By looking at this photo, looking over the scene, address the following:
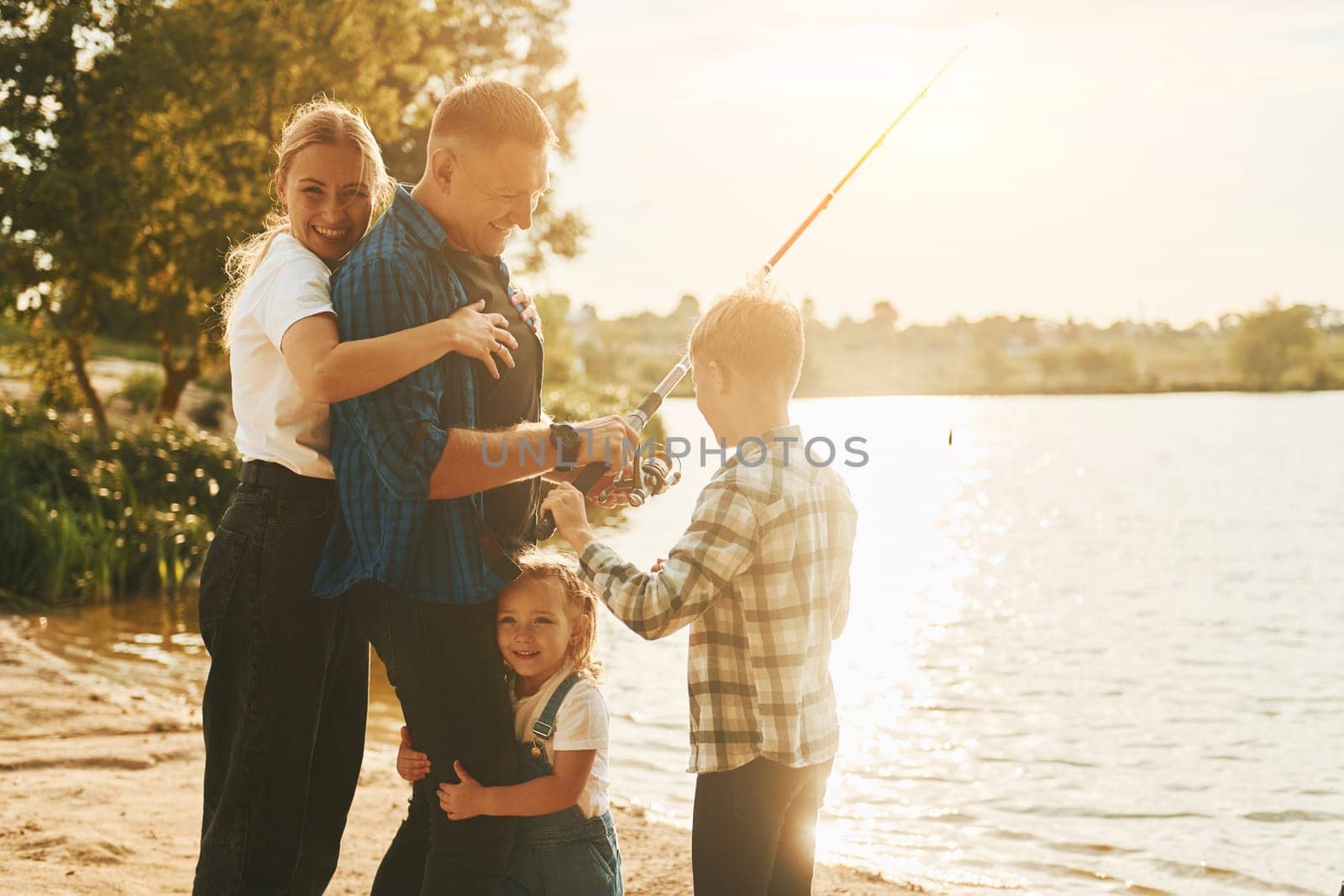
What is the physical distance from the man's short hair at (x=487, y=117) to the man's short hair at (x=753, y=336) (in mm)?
536

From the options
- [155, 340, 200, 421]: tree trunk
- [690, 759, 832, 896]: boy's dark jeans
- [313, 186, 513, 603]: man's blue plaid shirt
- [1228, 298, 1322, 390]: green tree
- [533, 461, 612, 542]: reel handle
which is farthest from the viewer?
[1228, 298, 1322, 390]: green tree

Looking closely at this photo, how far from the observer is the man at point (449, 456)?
7.57ft

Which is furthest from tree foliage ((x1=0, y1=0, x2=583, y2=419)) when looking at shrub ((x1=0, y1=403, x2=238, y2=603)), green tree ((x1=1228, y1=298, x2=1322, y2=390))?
green tree ((x1=1228, y1=298, x2=1322, y2=390))

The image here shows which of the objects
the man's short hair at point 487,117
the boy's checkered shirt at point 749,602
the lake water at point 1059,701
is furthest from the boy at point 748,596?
the lake water at point 1059,701

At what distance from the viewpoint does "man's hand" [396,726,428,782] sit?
2547 mm

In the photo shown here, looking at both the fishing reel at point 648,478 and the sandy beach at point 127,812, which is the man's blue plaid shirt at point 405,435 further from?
the sandy beach at point 127,812

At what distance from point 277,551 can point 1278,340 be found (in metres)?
114

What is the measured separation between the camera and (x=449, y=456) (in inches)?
89.6

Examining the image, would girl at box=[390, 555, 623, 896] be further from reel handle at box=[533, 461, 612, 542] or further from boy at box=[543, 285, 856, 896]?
boy at box=[543, 285, 856, 896]

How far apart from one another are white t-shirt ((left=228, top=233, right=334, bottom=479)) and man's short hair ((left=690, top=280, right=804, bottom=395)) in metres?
0.80

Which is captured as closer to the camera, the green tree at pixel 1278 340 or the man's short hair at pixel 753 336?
the man's short hair at pixel 753 336

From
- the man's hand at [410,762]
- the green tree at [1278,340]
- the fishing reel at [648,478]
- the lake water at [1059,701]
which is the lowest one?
the lake water at [1059,701]

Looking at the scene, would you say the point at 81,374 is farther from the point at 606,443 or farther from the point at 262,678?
the point at 606,443
